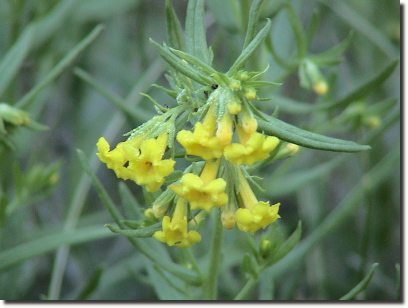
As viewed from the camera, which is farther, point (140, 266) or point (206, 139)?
point (140, 266)

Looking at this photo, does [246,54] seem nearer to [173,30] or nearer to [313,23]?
[173,30]

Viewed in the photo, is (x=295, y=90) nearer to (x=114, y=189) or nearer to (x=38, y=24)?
(x=114, y=189)

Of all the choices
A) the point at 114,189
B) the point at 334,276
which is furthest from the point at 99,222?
the point at 334,276

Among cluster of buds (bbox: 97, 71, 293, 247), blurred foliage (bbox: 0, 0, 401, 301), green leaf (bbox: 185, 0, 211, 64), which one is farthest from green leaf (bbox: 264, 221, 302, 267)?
green leaf (bbox: 185, 0, 211, 64)

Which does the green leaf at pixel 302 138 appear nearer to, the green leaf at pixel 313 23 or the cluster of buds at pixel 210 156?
the cluster of buds at pixel 210 156

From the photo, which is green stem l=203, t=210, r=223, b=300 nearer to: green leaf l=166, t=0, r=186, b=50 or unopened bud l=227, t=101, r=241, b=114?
unopened bud l=227, t=101, r=241, b=114

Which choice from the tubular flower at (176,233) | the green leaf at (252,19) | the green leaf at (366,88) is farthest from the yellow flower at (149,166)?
the green leaf at (366,88)
